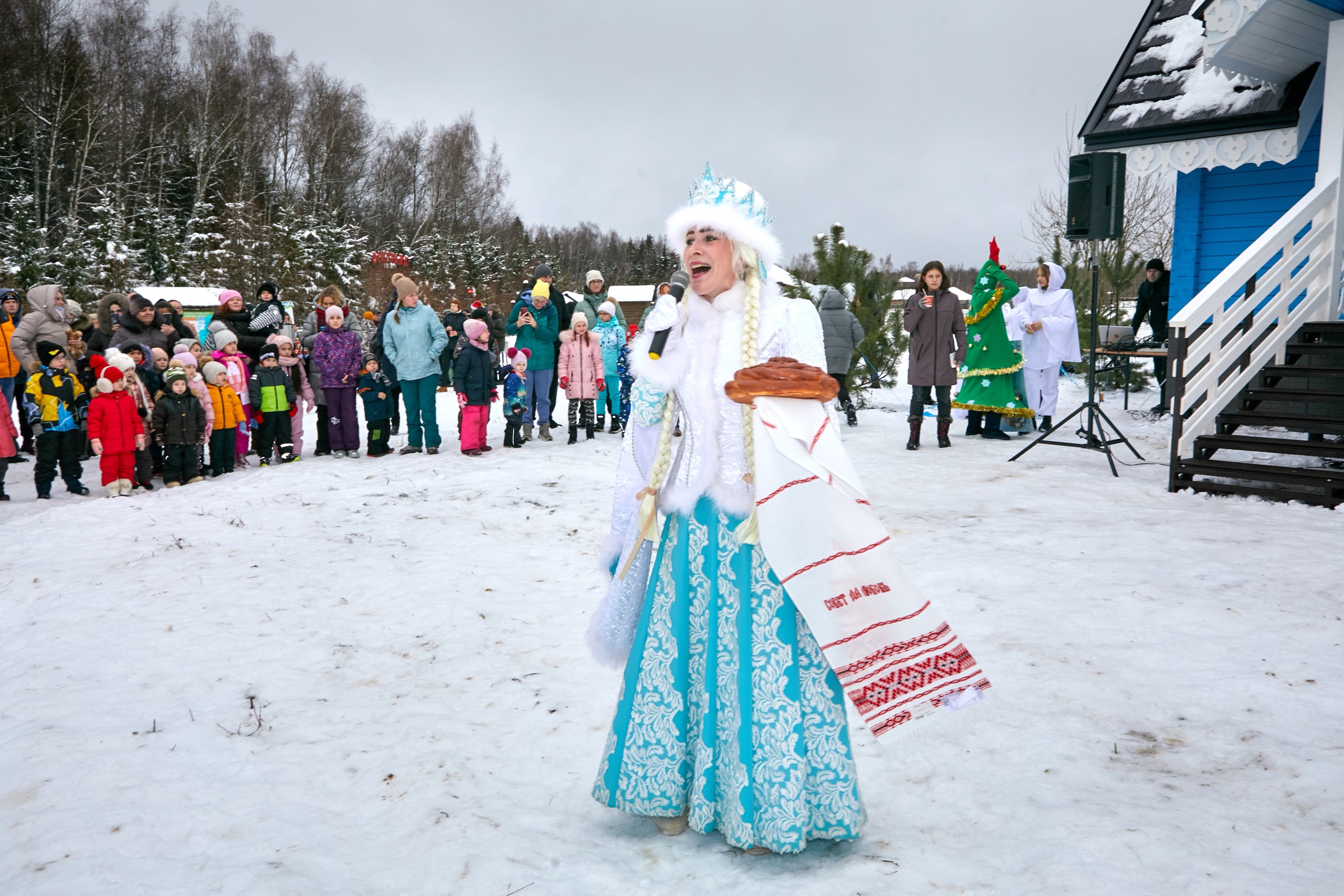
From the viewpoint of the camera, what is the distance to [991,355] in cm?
1015

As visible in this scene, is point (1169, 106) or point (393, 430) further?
point (393, 430)

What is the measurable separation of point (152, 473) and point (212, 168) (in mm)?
26386

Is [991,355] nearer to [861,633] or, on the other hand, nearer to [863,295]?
[863,295]

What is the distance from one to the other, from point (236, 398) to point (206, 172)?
27369 millimetres

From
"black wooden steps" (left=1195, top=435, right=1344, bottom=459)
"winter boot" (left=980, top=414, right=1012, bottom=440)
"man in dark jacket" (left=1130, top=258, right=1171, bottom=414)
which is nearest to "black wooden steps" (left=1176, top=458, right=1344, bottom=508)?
"black wooden steps" (left=1195, top=435, right=1344, bottom=459)

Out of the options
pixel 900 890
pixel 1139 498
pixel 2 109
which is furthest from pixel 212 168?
pixel 900 890

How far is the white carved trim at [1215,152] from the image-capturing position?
28.9 feet

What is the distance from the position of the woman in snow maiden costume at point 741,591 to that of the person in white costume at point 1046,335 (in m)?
8.70

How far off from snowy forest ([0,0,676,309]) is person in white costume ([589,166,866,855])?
2125 cm

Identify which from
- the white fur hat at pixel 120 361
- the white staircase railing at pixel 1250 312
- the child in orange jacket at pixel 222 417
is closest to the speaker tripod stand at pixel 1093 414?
the white staircase railing at pixel 1250 312

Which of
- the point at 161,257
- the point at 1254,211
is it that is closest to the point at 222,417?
the point at 1254,211

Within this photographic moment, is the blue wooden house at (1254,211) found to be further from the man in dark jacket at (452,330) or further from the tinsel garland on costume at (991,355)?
the man in dark jacket at (452,330)

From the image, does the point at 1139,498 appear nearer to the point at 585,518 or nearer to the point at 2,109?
the point at 585,518

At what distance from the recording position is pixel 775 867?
240cm
